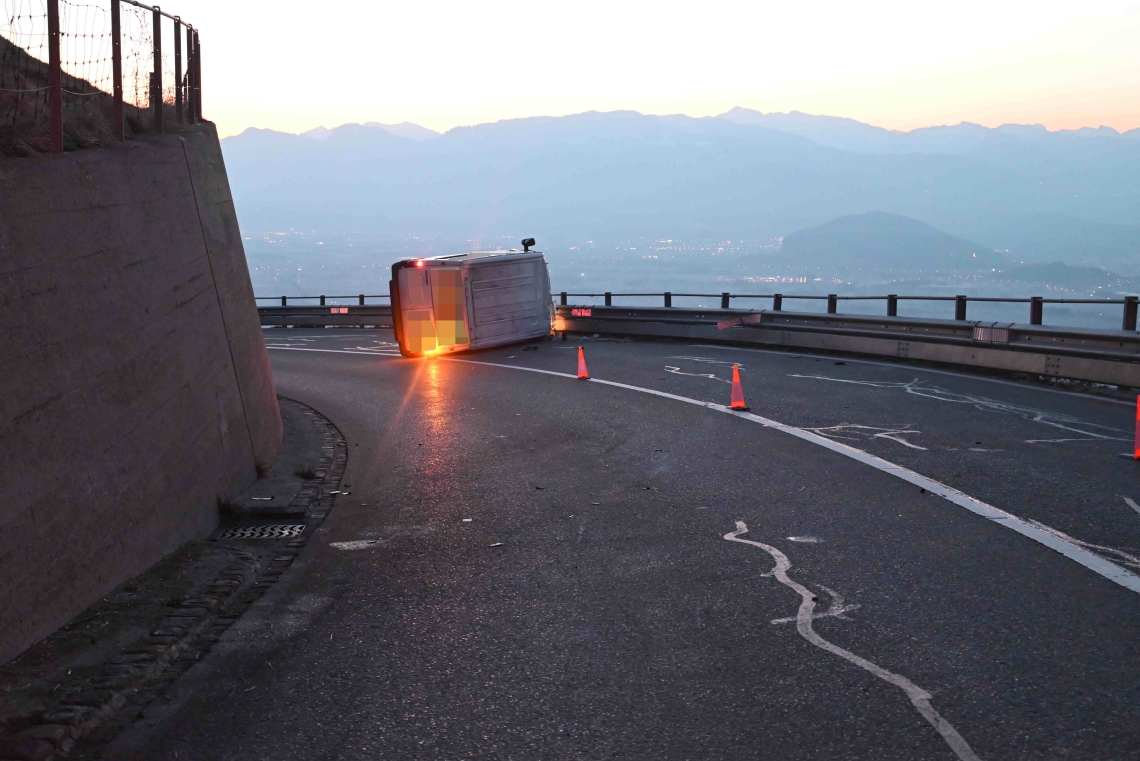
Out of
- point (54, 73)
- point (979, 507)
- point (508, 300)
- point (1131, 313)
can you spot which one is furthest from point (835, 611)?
point (508, 300)

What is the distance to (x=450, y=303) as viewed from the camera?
2395cm

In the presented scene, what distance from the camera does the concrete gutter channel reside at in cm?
436

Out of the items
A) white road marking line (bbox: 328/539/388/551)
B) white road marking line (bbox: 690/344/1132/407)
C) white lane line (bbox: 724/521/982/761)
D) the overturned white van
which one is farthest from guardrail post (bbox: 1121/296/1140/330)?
white road marking line (bbox: 328/539/388/551)

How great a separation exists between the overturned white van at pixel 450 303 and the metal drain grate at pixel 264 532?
1564 cm

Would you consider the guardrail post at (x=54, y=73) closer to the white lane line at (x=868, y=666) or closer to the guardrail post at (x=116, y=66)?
the guardrail post at (x=116, y=66)

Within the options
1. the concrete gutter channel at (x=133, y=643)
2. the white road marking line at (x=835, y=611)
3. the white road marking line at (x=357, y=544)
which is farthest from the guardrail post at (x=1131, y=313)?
the concrete gutter channel at (x=133, y=643)

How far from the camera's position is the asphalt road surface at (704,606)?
4332 millimetres

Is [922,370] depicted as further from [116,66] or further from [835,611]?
[116,66]

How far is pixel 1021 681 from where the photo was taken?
185 inches

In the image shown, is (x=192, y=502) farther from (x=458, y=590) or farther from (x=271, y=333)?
(x=271, y=333)

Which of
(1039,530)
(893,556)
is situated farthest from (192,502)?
(1039,530)

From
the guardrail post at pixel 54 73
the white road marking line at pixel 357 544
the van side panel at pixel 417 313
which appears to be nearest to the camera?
the guardrail post at pixel 54 73

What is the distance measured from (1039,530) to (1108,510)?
94 cm

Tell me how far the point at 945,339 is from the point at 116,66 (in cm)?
1439
